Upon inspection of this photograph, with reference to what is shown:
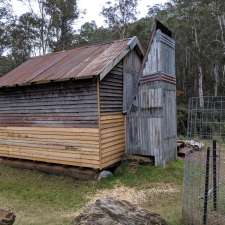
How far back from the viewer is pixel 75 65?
1119 centimetres

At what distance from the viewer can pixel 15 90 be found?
12391mm

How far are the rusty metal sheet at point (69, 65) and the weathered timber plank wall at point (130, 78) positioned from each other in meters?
0.64

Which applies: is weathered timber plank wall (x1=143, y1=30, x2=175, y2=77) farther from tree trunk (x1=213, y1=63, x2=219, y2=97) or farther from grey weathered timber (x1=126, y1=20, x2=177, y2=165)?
tree trunk (x1=213, y1=63, x2=219, y2=97)

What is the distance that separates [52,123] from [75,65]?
2.28m

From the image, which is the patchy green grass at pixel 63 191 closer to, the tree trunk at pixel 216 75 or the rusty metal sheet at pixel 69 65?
the rusty metal sheet at pixel 69 65

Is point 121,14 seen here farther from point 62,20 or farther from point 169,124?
point 169,124

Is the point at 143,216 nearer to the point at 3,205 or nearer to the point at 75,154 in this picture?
the point at 3,205

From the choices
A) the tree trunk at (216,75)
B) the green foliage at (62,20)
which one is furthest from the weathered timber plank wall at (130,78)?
the green foliage at (62,20)

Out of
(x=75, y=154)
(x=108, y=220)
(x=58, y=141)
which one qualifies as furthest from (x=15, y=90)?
(x=108, y=220)

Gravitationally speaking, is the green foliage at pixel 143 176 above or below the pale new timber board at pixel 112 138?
below

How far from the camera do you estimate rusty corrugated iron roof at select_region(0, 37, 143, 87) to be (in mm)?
10135

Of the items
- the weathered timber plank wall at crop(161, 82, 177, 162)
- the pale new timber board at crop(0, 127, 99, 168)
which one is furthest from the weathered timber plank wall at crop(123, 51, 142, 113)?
the pale new timber board at crop(0, 127, 99, 168)

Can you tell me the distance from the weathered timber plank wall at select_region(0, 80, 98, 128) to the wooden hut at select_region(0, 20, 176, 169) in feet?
0.11

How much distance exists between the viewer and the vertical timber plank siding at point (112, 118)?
10.1m
